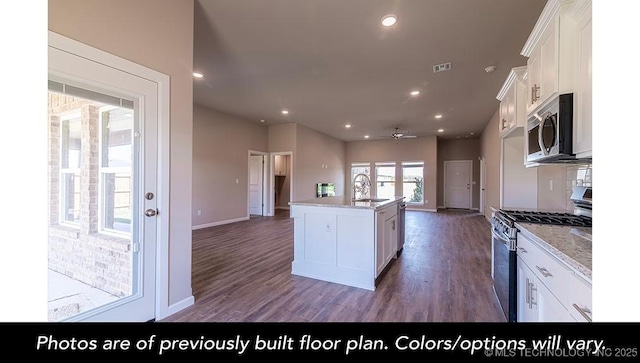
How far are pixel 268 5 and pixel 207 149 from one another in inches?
158

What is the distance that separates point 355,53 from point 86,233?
327 centimetres

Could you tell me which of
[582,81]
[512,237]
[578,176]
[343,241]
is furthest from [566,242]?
[343,241]

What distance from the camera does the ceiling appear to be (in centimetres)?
248

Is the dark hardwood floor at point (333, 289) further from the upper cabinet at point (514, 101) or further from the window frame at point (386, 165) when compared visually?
the window frame at point (386, 165)

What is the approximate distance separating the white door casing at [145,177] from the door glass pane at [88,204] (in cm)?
4

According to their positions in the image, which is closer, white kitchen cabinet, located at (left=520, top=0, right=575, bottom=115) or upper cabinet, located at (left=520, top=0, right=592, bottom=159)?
upper cabinet, located at (left=520, top=0, right=592, bottom=159)

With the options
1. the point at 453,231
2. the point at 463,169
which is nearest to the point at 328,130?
the point at 453,231

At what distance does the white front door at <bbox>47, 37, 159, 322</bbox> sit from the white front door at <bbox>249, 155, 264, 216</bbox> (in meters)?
5.78

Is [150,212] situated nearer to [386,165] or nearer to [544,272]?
[544,272]

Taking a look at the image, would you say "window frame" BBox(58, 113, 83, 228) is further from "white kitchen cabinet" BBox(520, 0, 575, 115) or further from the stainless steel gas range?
"white kitchen cabinet" BBox(520, 0, 575, 115)

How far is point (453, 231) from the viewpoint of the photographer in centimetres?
559

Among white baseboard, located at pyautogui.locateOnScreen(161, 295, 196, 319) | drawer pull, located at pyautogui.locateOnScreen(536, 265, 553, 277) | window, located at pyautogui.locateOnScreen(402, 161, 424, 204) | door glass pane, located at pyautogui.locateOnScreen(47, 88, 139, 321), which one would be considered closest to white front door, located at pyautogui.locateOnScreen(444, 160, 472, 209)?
window, located at pyautogui.locateOnScreen(402, 161, 424, 204)

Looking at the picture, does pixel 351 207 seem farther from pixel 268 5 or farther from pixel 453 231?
pixel 453 231

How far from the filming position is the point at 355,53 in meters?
3.31
